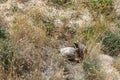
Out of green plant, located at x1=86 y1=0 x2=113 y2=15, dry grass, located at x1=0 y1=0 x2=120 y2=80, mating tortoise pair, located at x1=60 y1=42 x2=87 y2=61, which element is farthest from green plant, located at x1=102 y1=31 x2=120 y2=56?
green plant, located at x1=86 y1=0 x2=113 y2=15

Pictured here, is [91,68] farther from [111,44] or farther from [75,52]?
[111,44]

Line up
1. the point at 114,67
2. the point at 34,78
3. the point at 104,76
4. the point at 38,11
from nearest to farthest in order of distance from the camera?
the point at 34,78 → the point at 104,76 → the point at 114,67 → the point at 38,11

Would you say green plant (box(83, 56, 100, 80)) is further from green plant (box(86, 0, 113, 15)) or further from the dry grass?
green plant (box(86, 0, 113, 15))

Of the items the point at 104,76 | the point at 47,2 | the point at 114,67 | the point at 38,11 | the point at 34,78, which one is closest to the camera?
the point at 34,78

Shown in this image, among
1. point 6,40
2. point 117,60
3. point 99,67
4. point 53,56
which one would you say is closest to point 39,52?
point 53,56

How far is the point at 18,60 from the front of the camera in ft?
15.2

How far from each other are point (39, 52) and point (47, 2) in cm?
153

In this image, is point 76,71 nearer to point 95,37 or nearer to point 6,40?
point 95,37

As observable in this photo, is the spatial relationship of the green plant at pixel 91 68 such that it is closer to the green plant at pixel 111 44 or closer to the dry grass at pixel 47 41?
the dry grass at pixel 47 41

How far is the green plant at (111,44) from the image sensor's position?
5.46 meters

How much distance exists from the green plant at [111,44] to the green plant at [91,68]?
0.56m

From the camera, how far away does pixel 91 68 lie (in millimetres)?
4820

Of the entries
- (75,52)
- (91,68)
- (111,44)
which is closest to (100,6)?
(111,44)

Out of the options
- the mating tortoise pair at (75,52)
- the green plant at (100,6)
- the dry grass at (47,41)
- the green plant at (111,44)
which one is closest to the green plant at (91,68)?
the dry grass at (47,41)
